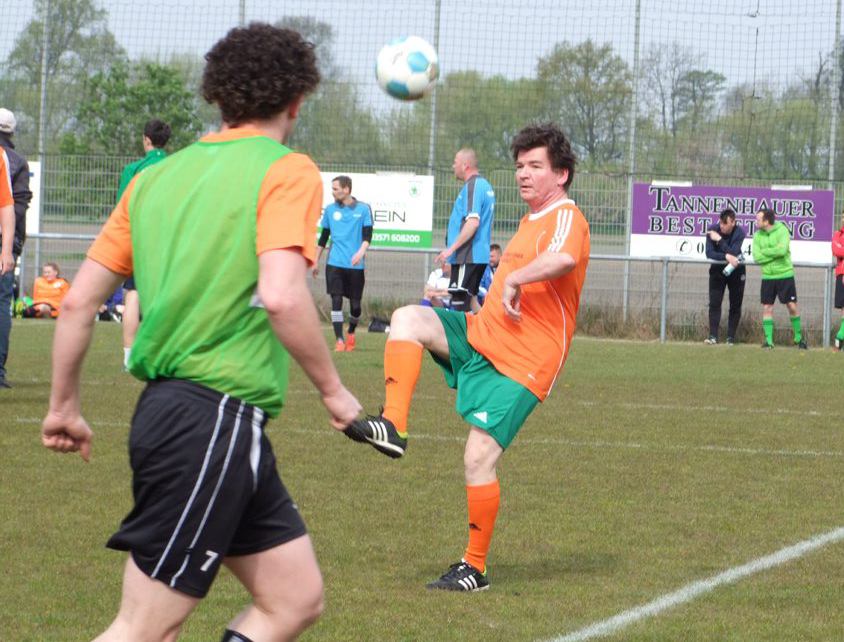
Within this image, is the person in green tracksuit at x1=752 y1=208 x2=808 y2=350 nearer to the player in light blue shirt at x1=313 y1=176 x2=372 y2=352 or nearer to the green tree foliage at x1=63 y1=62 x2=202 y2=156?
the player in light blue shirt at x1=313 y1=176 x2=372 y2=352

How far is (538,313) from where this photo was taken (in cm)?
571

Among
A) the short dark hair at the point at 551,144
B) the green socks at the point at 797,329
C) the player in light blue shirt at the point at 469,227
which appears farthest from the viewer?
the green socks at the point at 797,329

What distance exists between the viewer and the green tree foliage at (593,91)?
22578mm

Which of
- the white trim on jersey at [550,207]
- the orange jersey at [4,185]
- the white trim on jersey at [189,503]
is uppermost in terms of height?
the orange jersey at [4,185]

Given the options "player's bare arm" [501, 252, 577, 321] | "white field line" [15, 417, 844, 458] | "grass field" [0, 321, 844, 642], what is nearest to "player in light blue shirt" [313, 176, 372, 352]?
"grass field" [0, 321, 844, 642]

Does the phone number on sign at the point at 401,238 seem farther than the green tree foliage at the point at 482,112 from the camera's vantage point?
No

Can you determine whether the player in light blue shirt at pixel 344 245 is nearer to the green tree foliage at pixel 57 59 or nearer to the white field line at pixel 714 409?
the white field line at pixel 714 409

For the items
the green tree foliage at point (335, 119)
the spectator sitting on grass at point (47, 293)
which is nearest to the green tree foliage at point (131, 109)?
the green tree foliage at point (335, 119)

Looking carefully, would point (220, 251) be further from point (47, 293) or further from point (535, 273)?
point (47, 293)

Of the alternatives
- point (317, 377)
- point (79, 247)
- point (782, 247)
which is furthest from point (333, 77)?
point (317, 377)

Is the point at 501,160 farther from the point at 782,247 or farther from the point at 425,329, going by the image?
the point at 425,329

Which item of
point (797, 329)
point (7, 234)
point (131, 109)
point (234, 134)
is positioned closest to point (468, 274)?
point (7, 234)

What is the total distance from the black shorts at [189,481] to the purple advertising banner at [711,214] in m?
19.1

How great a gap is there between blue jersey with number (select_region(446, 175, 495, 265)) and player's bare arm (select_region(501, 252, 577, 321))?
347 inches
